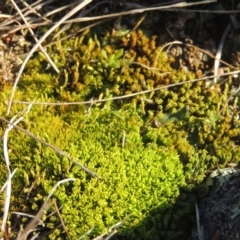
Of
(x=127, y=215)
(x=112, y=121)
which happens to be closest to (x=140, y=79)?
(x=112, y=121)

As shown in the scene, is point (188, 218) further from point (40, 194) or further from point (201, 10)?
→ point (201, 10)

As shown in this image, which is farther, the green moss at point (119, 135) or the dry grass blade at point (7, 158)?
the green moss at point (119, 135)

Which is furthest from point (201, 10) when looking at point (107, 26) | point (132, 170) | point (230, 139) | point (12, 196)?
point (12, 196)

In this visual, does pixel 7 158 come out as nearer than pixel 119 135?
Yes

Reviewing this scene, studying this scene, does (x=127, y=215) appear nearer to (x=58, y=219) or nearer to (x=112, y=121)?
(x=58, y=219)

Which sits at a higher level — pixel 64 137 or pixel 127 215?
pixel 64 137

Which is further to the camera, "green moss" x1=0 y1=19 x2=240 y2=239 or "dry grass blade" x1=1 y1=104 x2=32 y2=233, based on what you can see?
"green moss" x1=0 y1=19 x2=240 y2=239

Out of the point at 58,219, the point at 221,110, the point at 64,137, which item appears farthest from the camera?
the point at 221,110

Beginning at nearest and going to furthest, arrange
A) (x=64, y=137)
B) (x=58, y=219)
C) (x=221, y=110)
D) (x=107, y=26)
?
1. (x=58, y=219)
2. (x=64, y=137)
3. (x=221, y=110)
4. (x=107, y=26)

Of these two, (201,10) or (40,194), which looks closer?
(40,194)

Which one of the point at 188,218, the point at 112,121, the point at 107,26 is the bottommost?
the point at 188,218
